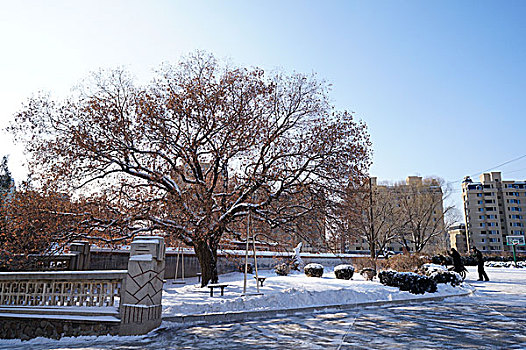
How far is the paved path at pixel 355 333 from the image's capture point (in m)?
7.54

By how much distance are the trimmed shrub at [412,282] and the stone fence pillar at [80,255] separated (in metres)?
13.3

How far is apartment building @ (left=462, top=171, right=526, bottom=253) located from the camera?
85.8 metres

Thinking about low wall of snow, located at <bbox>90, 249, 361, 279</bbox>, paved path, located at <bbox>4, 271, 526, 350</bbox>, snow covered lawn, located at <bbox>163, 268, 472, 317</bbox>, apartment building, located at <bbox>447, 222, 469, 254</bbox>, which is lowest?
paved path, located at <bbox>4, 271, 526, 350</bbox>

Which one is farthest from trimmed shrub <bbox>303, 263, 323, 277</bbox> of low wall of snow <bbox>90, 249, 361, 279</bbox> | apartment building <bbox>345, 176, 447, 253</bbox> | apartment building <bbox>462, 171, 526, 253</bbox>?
apartment building <bbox>462, 171, 526, 253</bbox>

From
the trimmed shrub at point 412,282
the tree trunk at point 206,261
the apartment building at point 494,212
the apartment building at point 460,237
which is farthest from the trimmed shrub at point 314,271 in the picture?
the apartment building at point 460,237

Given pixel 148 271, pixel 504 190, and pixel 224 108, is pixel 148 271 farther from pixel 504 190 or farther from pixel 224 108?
pixel 504 190

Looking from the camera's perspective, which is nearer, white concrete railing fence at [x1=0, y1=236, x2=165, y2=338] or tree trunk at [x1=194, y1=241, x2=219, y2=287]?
→ white concrete railing fence at [x1=0, y1=236, x2=165, y2=338]

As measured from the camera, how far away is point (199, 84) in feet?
51.0

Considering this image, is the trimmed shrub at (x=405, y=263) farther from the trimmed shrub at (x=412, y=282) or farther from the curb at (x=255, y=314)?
the curb at (x=255, y=314)

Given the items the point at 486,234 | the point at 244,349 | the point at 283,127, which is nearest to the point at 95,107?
the point at 283,127

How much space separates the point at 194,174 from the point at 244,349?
9.83m

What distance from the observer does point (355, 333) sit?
8523 mm

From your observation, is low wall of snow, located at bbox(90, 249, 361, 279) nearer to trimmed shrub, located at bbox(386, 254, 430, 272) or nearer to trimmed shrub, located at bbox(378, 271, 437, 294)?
trimmed shrub, located at bbox(386, 254, 430, 272)

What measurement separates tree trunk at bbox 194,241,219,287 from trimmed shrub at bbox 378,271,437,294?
7171mm
